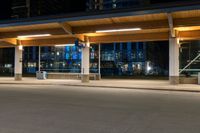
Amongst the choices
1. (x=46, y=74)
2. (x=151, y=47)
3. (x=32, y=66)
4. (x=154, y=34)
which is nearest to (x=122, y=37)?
(x=154, y=34)

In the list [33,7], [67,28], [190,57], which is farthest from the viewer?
[33,7]

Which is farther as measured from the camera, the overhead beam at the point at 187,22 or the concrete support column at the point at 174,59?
the concrete support column at the point at 174,59

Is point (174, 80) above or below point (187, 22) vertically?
below

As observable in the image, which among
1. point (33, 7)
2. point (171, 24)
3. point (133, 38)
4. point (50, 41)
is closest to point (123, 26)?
point (133, 38)

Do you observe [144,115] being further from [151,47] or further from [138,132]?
[151,47]

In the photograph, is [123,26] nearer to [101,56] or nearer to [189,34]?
[189,34]

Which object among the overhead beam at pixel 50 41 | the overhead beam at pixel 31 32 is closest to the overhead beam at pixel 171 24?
the overhead beam at pixel 31 32

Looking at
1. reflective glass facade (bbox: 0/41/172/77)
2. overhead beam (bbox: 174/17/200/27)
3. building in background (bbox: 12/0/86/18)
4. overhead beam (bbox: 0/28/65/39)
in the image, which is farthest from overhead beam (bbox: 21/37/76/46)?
building in background (bbox: 12/0/86/18)

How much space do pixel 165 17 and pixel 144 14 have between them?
2.13 meters

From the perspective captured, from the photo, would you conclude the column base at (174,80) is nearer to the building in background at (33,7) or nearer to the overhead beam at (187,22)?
the overhead beam at (187,22)

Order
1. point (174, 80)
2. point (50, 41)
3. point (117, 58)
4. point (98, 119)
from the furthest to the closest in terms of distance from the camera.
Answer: point (117, 58)
point (50, 41)
point (174, 80)
point (98, 119)

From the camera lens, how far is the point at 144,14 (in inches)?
792

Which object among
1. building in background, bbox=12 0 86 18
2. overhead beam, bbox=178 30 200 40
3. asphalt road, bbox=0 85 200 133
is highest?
building in background, bbox=12 0 86 18

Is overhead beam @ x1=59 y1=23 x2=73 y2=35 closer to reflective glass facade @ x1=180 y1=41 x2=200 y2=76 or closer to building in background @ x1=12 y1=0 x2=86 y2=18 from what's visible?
reflective glass facade @ x1=180 y1=41 x2=200 y2=76
